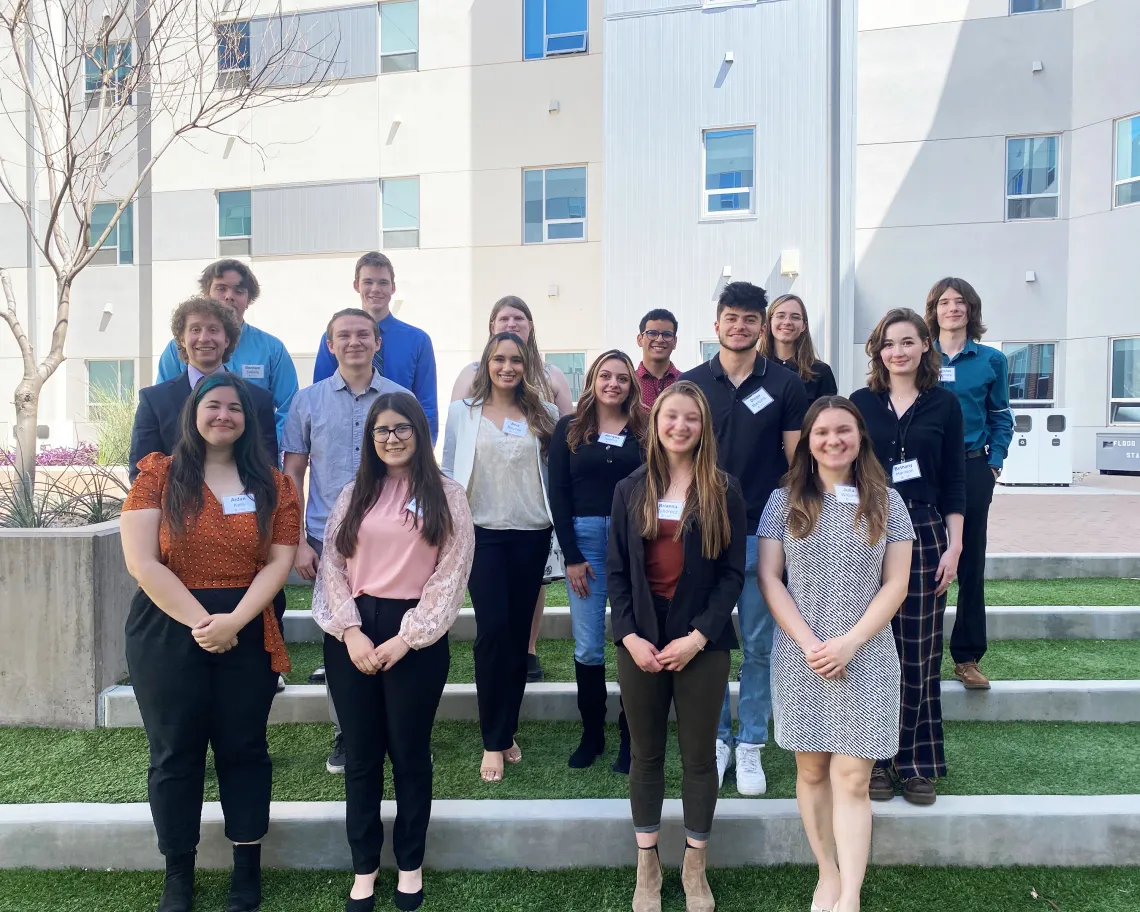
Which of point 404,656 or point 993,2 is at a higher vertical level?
point 993,2

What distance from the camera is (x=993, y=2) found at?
1342 cm

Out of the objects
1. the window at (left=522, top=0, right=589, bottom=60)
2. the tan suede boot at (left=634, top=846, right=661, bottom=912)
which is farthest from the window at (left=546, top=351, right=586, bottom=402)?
the tan suede boot at (left=634, top=846, right=661, bottom=912)

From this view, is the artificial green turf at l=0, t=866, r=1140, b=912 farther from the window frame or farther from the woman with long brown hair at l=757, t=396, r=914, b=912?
the window frame

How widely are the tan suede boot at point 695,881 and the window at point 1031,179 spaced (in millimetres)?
14225

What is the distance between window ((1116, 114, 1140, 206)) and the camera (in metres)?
12.9

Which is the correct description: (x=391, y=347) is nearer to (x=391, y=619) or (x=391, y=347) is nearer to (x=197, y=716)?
(x=391, y=619)

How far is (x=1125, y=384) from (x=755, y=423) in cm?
1371

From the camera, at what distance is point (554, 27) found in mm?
13336

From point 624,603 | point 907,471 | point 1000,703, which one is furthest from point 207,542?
point 1000,703

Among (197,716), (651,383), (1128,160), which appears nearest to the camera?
(197,716)

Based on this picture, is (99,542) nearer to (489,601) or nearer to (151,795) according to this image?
(151,795)

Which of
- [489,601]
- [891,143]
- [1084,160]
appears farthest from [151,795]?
[1084,160]

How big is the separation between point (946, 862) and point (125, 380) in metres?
17.1

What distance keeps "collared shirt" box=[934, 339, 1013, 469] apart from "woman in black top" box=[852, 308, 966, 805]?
0.63 meters
